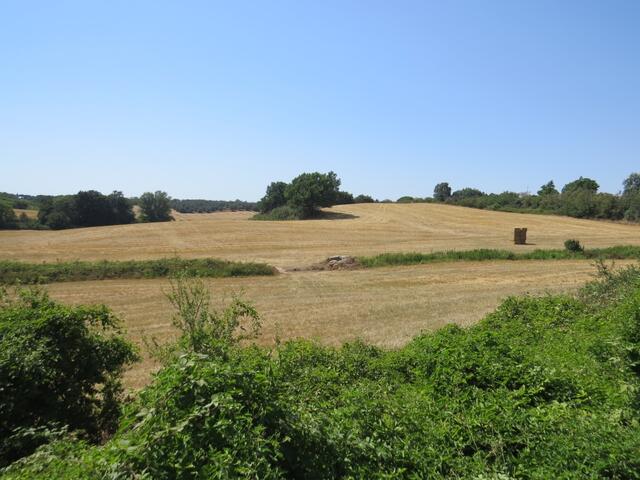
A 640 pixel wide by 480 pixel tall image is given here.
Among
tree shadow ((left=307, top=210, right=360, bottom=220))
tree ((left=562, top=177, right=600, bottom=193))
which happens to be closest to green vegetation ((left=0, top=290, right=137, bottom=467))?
tree shadow ((left=307, top=210, right=360, bottom=220))

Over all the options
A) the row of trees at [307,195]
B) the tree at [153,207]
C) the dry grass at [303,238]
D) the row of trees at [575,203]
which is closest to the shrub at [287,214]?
the row of trees at [307,195]

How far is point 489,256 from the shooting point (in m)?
30.9

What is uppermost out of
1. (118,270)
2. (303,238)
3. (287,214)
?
(287,214)

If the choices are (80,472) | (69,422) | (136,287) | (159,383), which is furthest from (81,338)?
(136,287)

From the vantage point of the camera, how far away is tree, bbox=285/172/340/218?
6838 centimetres

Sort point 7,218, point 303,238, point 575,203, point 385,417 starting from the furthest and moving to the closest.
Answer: point 575,203, point 7,218, point 303,238, point 385,417

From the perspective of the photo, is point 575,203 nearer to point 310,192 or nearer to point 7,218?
point 310,192

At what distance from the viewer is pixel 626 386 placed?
5363mm

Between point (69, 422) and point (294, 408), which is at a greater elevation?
point (294, 408)

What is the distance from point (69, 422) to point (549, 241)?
43007 millimetres

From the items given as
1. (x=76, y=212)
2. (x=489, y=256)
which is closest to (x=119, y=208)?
(x=76, y=212)

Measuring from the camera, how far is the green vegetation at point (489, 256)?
29.6 m

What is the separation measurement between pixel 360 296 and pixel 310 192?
49178mm

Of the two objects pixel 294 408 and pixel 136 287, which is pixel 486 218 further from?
pixel 294 408
